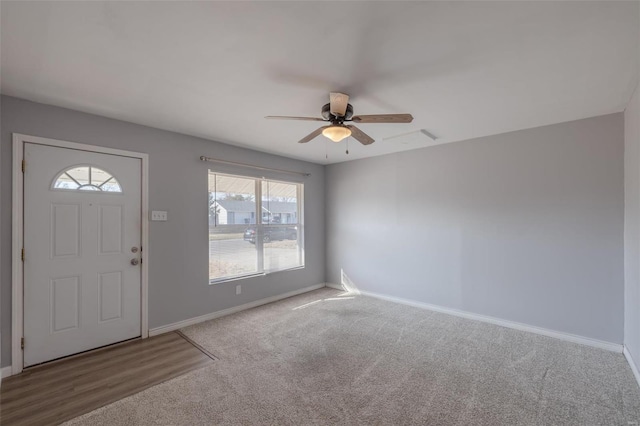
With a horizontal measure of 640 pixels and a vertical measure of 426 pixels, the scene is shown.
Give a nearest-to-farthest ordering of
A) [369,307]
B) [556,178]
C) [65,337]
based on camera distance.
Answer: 1. [65,337]
2. [556,178]
3. [369,307]

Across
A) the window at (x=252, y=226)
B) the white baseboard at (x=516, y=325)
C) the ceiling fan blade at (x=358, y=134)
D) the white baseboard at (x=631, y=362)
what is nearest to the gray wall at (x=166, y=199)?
the window at (x=252, y=226)

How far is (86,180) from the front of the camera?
2.85 metres

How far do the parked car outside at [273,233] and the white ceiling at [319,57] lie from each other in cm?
192

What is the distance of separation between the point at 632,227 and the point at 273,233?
169 inches

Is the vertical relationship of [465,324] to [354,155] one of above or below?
below

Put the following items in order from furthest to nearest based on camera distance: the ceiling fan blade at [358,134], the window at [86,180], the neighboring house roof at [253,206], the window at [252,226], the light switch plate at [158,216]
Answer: the neighboring house roof at [253,206] < the window at [252,226] < the light switch plate at [158,216] < the window at [86,180] < the ceiling fan blade at [358,134]

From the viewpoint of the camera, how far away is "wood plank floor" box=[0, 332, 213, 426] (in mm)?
2002

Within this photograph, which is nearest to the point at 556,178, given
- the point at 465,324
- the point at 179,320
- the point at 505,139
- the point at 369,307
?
the point at 505,139

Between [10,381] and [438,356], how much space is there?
12.6ft

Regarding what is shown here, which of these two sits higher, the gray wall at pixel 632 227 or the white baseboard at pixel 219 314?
the gray wall at pixel 632 227

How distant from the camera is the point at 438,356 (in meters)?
2.76

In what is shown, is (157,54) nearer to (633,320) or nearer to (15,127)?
(15,127)

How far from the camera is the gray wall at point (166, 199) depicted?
242cm

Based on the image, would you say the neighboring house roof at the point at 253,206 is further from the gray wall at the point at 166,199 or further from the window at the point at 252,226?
the gray wall at the point at 166,199
